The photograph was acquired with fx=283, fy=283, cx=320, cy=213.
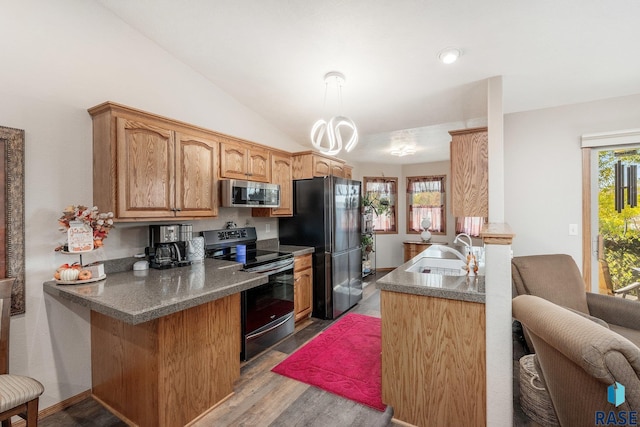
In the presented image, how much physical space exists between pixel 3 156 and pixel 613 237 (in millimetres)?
5068

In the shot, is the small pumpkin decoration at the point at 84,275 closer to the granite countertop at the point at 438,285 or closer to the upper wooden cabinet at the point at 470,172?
the granite countertop at the point at 438,285

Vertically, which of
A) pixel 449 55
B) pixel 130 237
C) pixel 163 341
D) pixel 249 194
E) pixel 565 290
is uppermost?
pixel 449 55

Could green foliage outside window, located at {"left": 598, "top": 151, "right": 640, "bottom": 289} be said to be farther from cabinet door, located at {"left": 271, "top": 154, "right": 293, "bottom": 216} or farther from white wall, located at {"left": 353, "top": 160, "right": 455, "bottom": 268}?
white wall, located at {"left": 353, "top": 160, "right": 455, "bottom": 268}

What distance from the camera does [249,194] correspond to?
2963 mm

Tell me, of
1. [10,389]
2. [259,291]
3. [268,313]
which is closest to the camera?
[10,389]

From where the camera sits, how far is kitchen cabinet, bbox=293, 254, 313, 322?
133 inches

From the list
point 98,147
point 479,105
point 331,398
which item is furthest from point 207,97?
point 331,398

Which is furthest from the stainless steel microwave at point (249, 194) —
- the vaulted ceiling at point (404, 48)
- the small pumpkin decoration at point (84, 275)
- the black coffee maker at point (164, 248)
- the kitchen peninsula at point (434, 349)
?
the kitchen peninsula at point (434, 349)

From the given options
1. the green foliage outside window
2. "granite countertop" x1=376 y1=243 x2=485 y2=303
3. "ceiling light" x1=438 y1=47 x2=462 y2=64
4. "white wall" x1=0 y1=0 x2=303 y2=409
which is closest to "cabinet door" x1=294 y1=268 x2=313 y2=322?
"granite countertop" x1=376 y1=243 x2=485 y2=303

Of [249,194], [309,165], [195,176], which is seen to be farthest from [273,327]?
[309,165]

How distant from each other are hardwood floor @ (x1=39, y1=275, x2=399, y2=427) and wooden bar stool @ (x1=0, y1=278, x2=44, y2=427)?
442 millimetres

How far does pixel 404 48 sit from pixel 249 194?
1.93 meters

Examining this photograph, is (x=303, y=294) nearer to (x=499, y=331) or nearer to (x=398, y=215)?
(x=499, y=331)

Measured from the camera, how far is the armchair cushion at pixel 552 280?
2.32 m
